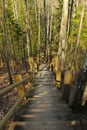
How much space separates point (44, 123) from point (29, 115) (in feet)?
2.48

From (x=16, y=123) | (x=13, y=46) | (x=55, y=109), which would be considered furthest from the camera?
(x=13, y=46)

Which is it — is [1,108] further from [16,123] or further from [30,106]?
[16,123]

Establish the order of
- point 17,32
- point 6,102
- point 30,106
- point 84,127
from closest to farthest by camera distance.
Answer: point 84,127
point 30,106
point 6,102
point 17,32

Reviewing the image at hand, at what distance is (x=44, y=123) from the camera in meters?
4.26

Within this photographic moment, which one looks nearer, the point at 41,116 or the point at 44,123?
the point at 44,123

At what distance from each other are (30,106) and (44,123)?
1874mm

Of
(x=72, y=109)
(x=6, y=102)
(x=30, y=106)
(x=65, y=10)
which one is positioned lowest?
(x=6, y=102)

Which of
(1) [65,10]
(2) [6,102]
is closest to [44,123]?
(2) [6,102]

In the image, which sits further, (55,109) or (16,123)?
(55,109)

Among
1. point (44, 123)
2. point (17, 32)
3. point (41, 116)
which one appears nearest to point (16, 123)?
point (44, 123)

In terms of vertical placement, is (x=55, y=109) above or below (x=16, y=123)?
below

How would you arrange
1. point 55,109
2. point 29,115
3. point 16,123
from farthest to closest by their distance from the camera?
point 55,109 < point 29,115 < point 16,123

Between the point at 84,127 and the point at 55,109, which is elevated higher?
the point at 84,127

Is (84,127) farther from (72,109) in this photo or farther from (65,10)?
(65,10)
